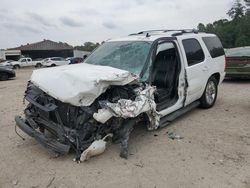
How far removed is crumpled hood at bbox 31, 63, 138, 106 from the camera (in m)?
3.92

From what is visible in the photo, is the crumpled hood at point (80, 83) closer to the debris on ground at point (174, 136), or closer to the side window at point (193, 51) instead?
the debris on ground at point (174, 136)

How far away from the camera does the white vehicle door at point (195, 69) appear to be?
5.84 m

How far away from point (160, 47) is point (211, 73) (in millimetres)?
1911

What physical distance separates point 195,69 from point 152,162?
2754 millimetres

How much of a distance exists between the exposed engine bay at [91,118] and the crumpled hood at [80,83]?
153 mm

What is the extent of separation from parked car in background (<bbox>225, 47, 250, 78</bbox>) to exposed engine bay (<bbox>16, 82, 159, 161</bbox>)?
7.30 metres

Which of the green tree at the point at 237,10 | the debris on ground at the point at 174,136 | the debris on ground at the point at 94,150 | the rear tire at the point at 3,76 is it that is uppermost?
the green tree at the point at 237,10

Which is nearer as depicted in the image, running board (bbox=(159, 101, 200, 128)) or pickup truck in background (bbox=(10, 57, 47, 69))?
running board (bbox=(159, 101, 200, 128))

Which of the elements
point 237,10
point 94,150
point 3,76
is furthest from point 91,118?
point 237,10

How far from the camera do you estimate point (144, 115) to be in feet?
15.0

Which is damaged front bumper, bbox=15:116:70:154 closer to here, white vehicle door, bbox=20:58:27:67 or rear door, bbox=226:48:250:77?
rear door, bbox=226:48:250:77

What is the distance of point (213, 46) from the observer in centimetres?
707

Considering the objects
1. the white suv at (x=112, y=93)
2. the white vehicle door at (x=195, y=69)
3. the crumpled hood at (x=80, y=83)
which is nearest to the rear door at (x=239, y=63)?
the white vehicle door at (x=195, y=69)

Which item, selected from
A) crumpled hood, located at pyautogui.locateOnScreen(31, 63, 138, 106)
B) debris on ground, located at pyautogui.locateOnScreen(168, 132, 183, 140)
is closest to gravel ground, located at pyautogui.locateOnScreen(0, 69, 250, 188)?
debris on ground, located at pyautogui.locateOnScreen(168, 132, 183, 140)
